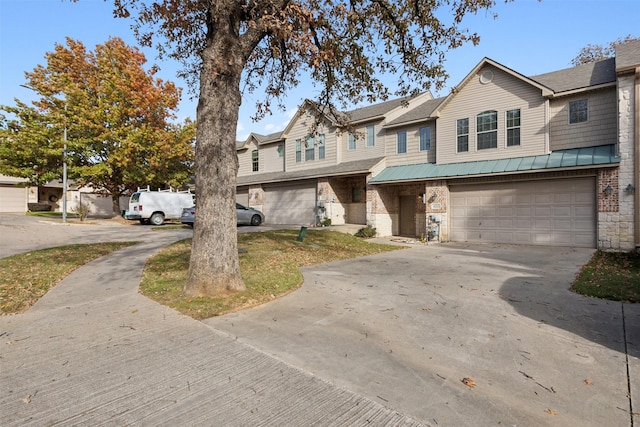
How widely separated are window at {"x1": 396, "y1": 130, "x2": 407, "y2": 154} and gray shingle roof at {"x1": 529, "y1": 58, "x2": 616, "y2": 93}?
20.7ft

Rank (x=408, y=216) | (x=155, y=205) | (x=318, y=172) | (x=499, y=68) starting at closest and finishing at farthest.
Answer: (x=499, y=68) < (x=408, y=216) < (x=318, y=172) < (x=155, y=205)

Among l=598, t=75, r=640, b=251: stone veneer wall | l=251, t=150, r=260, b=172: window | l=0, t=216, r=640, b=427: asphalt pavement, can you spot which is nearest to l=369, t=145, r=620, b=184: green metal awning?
l=598, t=75, r=640, b=251: stone veneer wall

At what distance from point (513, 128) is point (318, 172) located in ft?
34.7

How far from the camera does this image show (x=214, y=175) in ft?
18.6

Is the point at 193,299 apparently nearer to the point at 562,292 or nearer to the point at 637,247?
the point at 562,292

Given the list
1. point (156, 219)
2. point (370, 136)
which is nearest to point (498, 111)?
point (370, 136)

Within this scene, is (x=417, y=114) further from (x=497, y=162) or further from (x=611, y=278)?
(x=611, y=278)

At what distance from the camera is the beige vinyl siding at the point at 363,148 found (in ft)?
63.6

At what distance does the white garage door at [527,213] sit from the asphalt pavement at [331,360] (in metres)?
8.71

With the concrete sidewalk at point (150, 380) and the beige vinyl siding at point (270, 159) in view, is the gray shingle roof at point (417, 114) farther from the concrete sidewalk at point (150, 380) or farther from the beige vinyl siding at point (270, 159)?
the concrete sidewalk at point (150, 380)

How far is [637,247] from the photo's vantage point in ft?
37.2

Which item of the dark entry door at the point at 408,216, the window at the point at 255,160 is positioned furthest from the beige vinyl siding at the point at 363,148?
the window at the point at 255,160

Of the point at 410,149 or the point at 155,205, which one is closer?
the point at 410,149

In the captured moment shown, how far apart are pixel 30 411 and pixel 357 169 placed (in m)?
17.1
